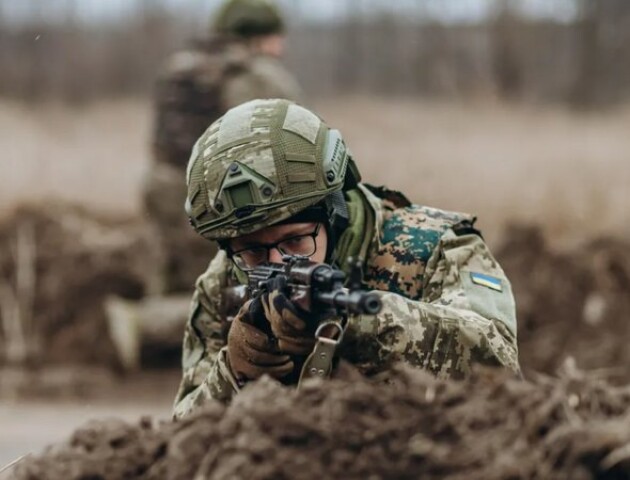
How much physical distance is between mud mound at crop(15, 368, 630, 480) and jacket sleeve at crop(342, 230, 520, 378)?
0.70 meters

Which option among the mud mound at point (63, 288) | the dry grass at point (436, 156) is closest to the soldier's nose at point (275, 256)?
the mud mound at point (63, 288)

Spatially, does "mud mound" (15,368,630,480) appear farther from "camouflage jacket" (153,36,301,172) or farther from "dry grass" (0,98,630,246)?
"dry grass" (0,98,630,246)

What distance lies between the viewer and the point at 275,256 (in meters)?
3.71

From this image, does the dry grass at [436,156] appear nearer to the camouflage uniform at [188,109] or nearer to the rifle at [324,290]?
the camouflage uniform at [188,109]

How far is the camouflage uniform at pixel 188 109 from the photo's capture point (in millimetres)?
9273

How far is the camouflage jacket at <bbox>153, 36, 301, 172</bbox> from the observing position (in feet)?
30.1

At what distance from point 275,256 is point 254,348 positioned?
14.0 inches

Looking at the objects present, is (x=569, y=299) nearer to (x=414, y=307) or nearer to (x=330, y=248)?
(x=330, y=248)

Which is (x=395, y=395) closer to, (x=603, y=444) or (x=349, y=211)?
(x=603, y=444)

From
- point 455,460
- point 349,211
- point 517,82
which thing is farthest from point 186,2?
point 455,460

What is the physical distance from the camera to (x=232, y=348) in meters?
3.50

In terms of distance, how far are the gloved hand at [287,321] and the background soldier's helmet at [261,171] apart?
0.42 meters

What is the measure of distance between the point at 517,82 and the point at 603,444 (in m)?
20.1

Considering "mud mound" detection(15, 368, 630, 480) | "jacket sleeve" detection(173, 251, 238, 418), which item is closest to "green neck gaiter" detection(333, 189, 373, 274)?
"jacket sleeve" detection(173, 251, 238, 418)
